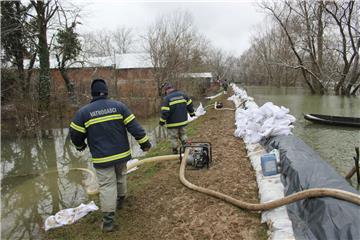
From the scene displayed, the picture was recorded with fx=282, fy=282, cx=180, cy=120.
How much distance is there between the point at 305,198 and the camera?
3.16m

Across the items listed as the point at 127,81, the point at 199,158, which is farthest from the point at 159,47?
the point at 199,158

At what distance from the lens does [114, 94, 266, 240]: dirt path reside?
3447 mm

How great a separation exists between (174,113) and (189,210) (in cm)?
274

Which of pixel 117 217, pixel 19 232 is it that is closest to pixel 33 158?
pixel 19 232

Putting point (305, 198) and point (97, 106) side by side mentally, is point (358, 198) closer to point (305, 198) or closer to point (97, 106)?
point (305, 198)

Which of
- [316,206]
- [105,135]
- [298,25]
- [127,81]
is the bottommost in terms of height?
[316,206]

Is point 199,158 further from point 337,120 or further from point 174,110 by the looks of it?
point 337,120

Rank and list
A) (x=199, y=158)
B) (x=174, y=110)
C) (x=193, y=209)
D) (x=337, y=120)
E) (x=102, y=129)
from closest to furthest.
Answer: (x=102, y=129), (x=193, y=209), (x=199, y=158), (x=174, y=110), (x=337, y=120)

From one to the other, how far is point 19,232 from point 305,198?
4.31 meters

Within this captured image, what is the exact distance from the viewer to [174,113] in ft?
20.7

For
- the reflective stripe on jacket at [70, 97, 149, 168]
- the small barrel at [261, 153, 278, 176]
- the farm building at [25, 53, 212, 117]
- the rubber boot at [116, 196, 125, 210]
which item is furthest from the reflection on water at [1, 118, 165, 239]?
the farm building at [25, 53, 212, 117]

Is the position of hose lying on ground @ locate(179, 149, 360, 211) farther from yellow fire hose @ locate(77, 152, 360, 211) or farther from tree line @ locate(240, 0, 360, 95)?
tree line @ locate(240, 0, 360, 95)

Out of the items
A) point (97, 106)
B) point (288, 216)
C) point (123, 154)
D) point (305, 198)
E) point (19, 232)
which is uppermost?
point (97, 106)

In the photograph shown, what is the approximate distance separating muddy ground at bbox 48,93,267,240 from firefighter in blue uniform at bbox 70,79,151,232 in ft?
1.36
